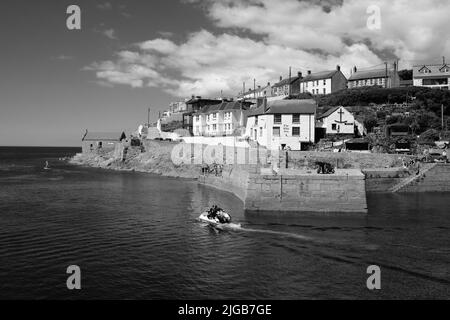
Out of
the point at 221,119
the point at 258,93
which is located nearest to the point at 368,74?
the point at 258,93

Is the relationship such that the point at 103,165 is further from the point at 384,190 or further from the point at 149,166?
the point at 384,190

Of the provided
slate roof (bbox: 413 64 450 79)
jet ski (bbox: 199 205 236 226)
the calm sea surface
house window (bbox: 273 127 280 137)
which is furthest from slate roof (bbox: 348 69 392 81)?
→ jet ski (bbox: 199 205 236 226)

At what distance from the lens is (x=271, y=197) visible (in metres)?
39.2

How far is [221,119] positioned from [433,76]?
61.7 meters

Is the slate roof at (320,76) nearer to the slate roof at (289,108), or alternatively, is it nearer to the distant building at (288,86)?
the distant building at (288,86)

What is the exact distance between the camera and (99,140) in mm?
133125

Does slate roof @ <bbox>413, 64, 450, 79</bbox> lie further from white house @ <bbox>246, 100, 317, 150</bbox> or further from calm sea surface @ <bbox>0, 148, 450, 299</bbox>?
calm sea surface @ <bbox>0, 148, 450, 299</bbox>

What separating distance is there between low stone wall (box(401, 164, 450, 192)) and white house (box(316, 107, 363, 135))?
2180 cm

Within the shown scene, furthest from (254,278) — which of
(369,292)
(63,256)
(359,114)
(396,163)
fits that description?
(359,114)

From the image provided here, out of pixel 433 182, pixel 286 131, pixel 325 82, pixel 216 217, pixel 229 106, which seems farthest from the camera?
pixel 325 82

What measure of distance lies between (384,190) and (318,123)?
2363cm

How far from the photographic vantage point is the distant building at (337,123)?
74.1m

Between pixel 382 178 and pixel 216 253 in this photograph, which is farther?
pixel 382 178

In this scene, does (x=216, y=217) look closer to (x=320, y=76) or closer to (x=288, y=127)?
(x=288, y=127)
